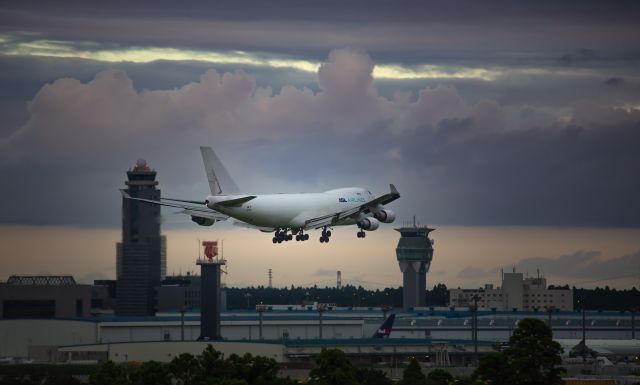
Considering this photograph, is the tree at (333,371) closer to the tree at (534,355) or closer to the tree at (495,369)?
the tree at (495,369)

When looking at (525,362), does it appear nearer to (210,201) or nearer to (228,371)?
(228,371)

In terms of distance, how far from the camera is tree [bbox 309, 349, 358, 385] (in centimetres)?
16800

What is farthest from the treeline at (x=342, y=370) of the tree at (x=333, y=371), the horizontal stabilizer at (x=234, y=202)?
the horizontal stabilizer at (x=234, y=202)

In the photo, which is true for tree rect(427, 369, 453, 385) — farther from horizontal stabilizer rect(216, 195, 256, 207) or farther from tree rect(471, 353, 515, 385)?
horizontal stabilizer rect(216, 195, 256, 207)

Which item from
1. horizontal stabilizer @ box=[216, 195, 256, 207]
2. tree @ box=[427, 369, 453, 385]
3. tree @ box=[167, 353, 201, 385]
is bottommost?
tree @ box=[427, 369, 453, 385]

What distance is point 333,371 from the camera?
555 ft

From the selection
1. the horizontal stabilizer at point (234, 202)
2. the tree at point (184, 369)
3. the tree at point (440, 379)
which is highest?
the horizontal stabilizer at point (234, 202)

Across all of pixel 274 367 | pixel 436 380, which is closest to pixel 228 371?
pixel 274 367

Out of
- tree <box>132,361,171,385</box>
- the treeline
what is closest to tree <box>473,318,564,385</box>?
the treeline

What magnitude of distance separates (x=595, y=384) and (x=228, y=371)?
4771 centimetres

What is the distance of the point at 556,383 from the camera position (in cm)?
15638

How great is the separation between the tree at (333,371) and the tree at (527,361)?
14.3 meters

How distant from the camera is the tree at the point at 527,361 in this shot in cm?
15675

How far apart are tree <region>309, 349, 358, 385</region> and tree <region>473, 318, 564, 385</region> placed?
1426 centimetres
